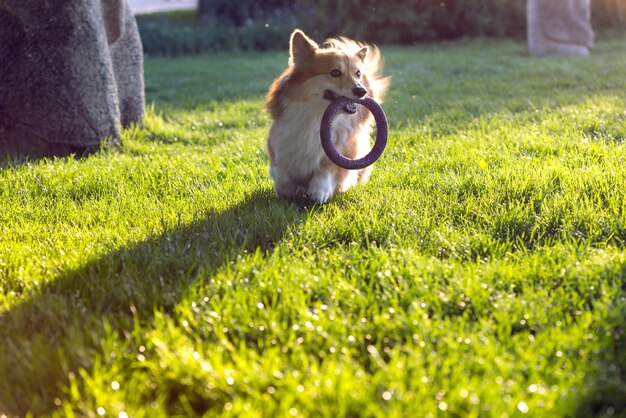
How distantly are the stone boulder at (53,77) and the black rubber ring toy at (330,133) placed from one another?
2.23 m

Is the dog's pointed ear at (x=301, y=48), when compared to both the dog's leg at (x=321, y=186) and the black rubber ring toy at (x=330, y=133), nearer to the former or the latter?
the black rubber ring toy at (x=330, y=133)

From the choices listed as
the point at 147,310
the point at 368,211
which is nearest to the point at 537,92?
the point at 368,211

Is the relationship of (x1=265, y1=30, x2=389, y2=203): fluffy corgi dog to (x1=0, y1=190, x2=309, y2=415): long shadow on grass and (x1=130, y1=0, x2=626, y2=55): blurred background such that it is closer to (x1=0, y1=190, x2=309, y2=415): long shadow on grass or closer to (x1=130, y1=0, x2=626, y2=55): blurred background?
(x1=0, y1=190, x2=309, y2=415): long shadow on grass

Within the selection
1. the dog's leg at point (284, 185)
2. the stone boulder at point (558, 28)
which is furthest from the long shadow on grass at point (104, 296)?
the stone boulder at point (558, 28)

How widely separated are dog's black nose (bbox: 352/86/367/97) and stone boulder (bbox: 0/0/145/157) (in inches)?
91.9

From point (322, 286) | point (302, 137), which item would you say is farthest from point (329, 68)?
point (322, 286)

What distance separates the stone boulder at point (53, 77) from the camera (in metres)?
4.87

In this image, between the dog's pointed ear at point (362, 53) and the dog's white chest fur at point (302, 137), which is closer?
the dog's white chest fur at point (302, 137)

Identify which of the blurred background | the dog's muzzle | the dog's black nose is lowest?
the blurred background

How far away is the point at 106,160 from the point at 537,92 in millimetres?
4628

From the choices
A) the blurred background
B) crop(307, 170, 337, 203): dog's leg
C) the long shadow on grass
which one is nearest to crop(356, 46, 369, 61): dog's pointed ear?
crop(307, 170, 337, 203): dog's leg

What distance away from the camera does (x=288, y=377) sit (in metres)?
1.95

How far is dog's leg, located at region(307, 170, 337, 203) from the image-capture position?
3668 mm

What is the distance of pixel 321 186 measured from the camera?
3.67 metres
